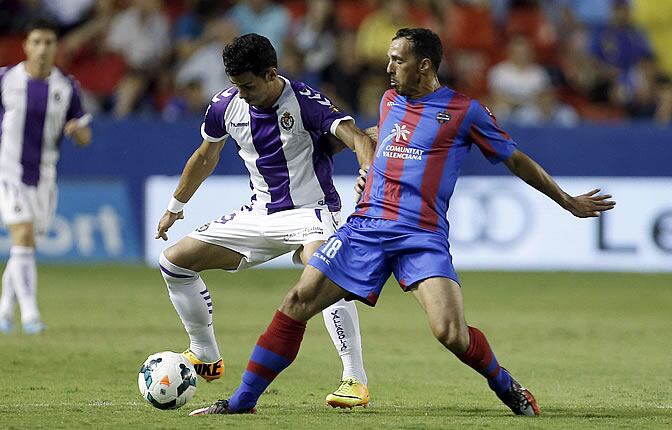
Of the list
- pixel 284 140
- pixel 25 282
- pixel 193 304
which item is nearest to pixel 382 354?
pixel 193 304

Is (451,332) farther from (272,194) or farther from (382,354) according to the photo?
(382,354)

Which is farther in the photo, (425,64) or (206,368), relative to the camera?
(206,368)

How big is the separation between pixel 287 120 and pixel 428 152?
1.05 m

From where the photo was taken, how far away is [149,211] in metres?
15.6

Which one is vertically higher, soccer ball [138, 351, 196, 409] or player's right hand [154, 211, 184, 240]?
player's right hand [154, 211, 184, 240]

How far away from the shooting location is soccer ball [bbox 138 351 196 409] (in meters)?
6.89

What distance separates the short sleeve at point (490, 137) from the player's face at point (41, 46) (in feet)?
16.1

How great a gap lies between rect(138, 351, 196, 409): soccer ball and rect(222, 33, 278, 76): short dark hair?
1.58 meters

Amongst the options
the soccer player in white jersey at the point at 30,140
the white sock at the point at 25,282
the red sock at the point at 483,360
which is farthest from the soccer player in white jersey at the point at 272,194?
the soccer player in white jersey at the point at 30,140

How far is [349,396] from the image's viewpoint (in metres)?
7.18

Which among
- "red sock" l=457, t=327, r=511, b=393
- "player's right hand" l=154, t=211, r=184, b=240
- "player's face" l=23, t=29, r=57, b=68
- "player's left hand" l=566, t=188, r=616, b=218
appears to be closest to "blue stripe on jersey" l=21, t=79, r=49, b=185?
"player's face" l=23, t=29, r=57, b=68

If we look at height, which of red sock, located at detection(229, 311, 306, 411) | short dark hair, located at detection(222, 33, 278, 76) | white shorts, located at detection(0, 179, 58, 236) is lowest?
red sock, located at detection(229, 311, 306, 411)

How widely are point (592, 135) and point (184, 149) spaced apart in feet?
15.8

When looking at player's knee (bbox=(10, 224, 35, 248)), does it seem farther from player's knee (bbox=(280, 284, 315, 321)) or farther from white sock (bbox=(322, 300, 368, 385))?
player's knee (bbox=(280, 284, 315, 321))
